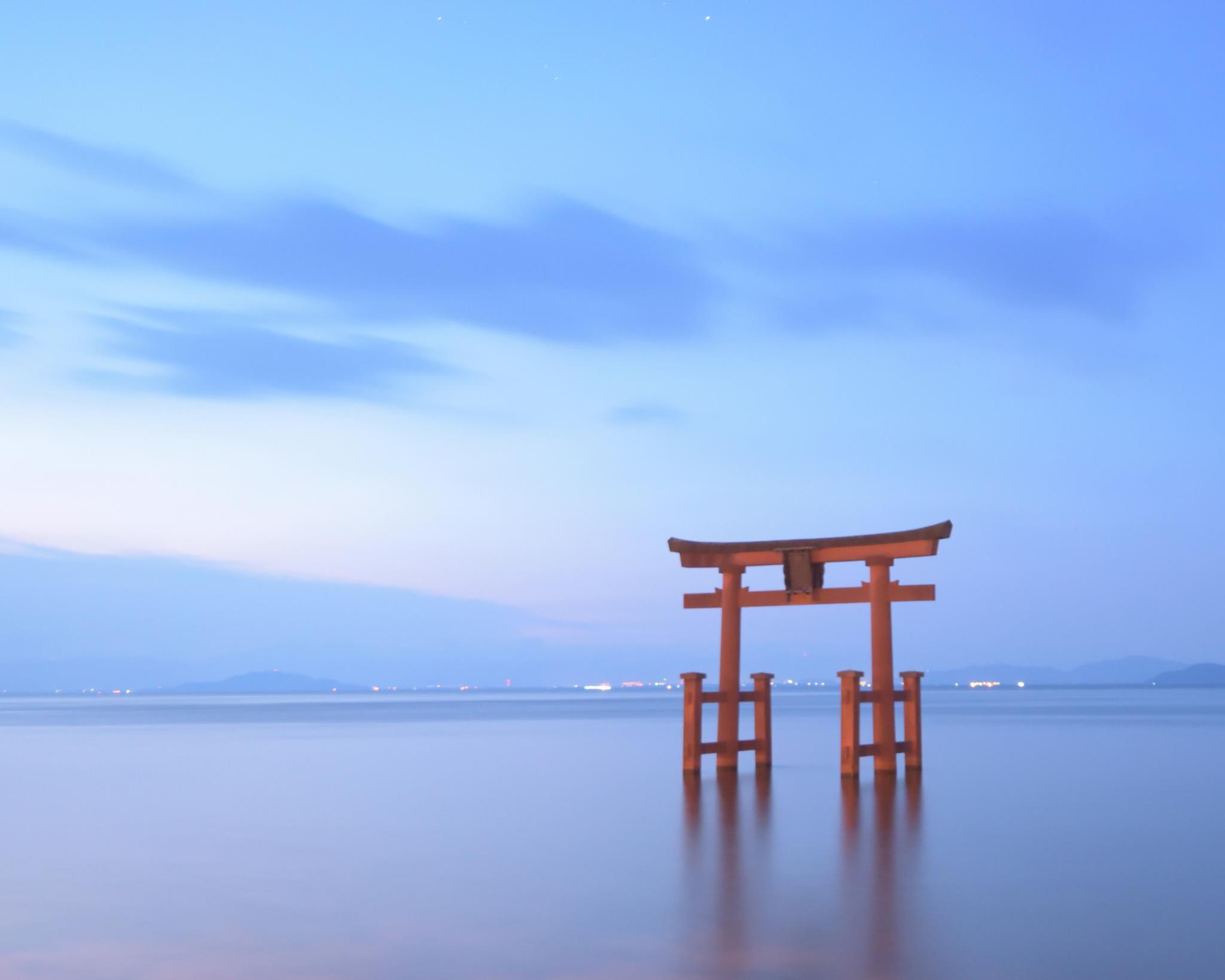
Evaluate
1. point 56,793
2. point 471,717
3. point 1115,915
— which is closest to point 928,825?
point 1115,915

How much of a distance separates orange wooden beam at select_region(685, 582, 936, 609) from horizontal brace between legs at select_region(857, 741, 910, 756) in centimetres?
177

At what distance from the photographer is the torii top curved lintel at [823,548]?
612 inches

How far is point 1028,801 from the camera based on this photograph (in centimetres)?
1555

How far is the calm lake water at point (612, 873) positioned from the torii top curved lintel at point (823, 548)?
2708 mm

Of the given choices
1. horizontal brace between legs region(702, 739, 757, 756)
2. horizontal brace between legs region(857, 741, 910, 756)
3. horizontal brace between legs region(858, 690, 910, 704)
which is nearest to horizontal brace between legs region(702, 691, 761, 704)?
horizontal brace between legs region(702, 739, 757, 756)

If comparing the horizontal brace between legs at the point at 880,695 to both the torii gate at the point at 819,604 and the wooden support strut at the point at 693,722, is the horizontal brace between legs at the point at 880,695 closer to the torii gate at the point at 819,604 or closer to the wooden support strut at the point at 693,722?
the torii gate at the point at 819,604

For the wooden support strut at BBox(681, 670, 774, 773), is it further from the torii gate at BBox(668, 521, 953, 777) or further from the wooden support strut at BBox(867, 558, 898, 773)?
the wooden support strut at BBox(867, 558, 898, 773)

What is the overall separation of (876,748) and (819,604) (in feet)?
6.50

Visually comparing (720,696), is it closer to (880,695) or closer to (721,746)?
(721,746)

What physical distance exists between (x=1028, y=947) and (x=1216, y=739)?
2962 cm

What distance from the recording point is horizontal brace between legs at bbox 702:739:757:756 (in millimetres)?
16922

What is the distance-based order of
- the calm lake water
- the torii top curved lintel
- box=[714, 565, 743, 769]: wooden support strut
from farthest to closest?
box=[714, 565, 743, 769]: wooden support strut → the torii top curved lintel → the calm lake water

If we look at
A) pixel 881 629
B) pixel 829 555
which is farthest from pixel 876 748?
pixel 829 555

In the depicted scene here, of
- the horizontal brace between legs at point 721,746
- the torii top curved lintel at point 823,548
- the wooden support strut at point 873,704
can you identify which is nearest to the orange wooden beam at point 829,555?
the torii top curved lintel at point 823,548
